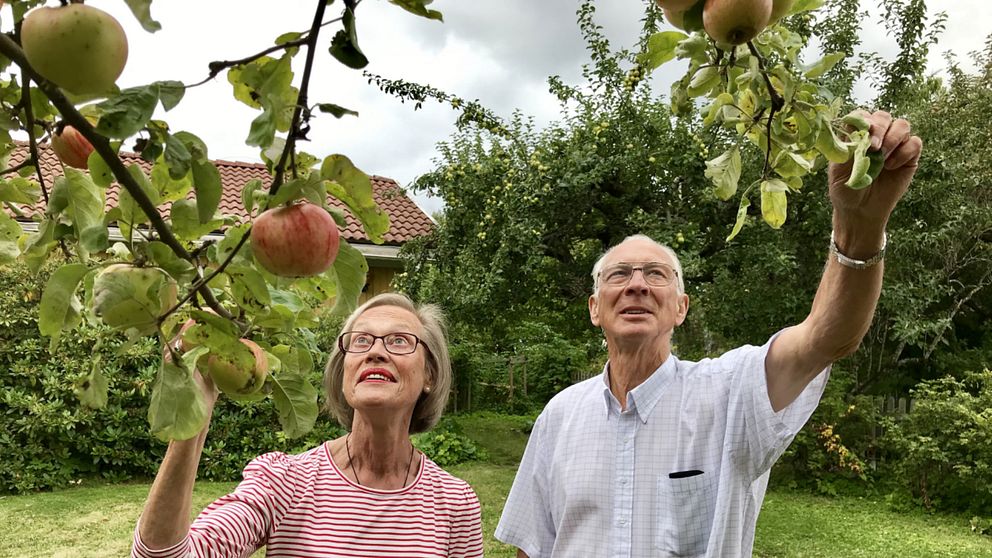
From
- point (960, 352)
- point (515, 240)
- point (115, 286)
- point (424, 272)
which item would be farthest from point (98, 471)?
point (960, 352)

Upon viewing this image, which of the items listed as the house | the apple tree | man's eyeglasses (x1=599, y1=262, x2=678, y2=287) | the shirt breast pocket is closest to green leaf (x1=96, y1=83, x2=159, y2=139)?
the apple tree

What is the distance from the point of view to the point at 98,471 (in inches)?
279

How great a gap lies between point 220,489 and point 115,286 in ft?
21.9

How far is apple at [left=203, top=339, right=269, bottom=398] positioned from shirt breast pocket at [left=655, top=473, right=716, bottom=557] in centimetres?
127

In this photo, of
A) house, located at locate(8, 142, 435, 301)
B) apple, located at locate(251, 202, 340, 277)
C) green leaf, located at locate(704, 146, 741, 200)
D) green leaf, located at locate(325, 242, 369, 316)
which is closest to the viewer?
apple, located at locate(251, 202, 340, 277)

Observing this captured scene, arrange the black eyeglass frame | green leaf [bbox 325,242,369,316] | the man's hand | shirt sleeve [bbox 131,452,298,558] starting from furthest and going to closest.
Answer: the black eyeglass frame → shirt sleeve [bbox 131,452,298,558] → the man's hand → green leaf [bbox 325,242,369,316]

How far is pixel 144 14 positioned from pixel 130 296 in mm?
247

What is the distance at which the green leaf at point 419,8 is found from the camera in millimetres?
627

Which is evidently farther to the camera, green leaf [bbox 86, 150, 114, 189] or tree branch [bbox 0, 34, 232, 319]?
green leaf [bbox 86, 150, 114, 189]

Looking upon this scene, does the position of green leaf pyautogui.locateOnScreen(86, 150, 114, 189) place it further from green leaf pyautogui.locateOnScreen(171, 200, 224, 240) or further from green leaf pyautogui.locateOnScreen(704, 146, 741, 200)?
green leaf pyautogui.locateOnScreen(704, 146, 741, 200)

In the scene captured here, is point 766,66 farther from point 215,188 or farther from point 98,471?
point 98,471

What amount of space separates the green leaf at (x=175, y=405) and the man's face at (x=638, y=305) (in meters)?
1.49

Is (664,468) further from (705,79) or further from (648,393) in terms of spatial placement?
(705,79)

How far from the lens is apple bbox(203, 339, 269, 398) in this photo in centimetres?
78
